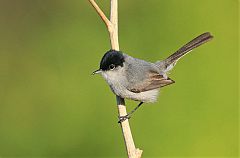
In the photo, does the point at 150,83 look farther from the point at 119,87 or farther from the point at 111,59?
the point at 111,59

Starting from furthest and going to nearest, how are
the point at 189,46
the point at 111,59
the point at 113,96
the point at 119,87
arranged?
the point at 113,96 → the point at 189,46 → the point at 119,87 → the point at 111,59

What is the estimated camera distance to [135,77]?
398 cm

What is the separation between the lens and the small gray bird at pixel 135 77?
3.86 meters

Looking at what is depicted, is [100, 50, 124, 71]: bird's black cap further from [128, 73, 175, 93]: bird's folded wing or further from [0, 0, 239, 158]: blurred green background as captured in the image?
[0, 0, 239, 158]: blurred green background

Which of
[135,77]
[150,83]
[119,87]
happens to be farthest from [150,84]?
[119,87]

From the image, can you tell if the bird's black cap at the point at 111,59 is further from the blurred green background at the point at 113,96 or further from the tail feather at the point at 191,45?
the blurred green background at the point at 113,96

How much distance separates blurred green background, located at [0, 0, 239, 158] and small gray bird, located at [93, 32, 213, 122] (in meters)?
0.51

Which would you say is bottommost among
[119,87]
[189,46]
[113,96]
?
[119,87]

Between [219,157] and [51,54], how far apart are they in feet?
6.12

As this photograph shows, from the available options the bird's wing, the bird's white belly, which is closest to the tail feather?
the bird's wing

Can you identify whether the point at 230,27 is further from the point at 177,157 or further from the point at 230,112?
the point at 177,157

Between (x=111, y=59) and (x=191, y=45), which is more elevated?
(x=191, y=45)

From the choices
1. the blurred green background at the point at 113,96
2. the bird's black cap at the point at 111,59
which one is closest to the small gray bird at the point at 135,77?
the bird's black cap at the point at 111,59

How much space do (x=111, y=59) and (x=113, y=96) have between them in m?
1.02
